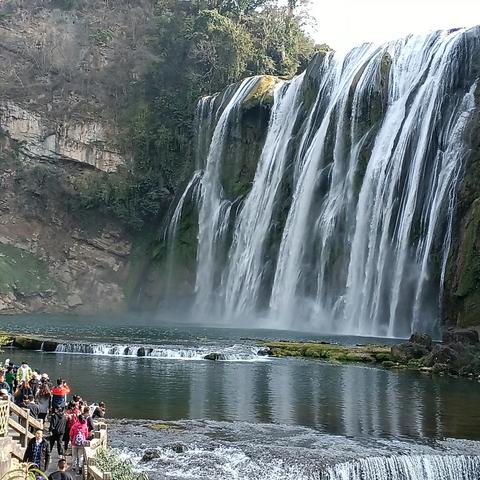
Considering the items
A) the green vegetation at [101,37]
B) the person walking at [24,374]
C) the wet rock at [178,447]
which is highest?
the green vegetation at [101,37]

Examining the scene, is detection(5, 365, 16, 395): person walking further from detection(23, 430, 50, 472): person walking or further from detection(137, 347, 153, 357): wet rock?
detection(137, 347, 153, 357): wet rock

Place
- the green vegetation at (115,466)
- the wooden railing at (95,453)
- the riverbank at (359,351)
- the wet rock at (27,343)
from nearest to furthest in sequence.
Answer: the wooden railing at (95,453), the green vegetation at (115,466), the riverbank at (359,351), the wet rock at (27,343)

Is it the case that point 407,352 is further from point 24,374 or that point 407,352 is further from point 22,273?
point 22,273

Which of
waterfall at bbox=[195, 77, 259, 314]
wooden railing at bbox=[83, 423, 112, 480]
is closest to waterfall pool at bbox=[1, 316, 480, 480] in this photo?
wooden railing at bbox=[83, 423, 112, 480]

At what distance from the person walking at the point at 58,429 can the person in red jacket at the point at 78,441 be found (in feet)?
2.20

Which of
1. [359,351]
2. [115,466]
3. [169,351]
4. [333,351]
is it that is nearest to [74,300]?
[169,351]

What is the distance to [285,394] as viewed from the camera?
26.9m

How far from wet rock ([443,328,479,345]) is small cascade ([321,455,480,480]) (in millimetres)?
16863

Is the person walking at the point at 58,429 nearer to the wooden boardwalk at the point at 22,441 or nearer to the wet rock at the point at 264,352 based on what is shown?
the wooden boardwalk at the point at 22,441

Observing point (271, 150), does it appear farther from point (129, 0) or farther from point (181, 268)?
point (129, 0)

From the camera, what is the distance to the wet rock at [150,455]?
727 inches

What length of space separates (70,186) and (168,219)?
36.2ft

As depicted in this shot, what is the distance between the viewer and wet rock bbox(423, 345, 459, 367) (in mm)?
33250

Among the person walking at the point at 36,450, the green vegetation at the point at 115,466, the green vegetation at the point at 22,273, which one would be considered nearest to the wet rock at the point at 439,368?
the green vegetation at the point at 115,466
